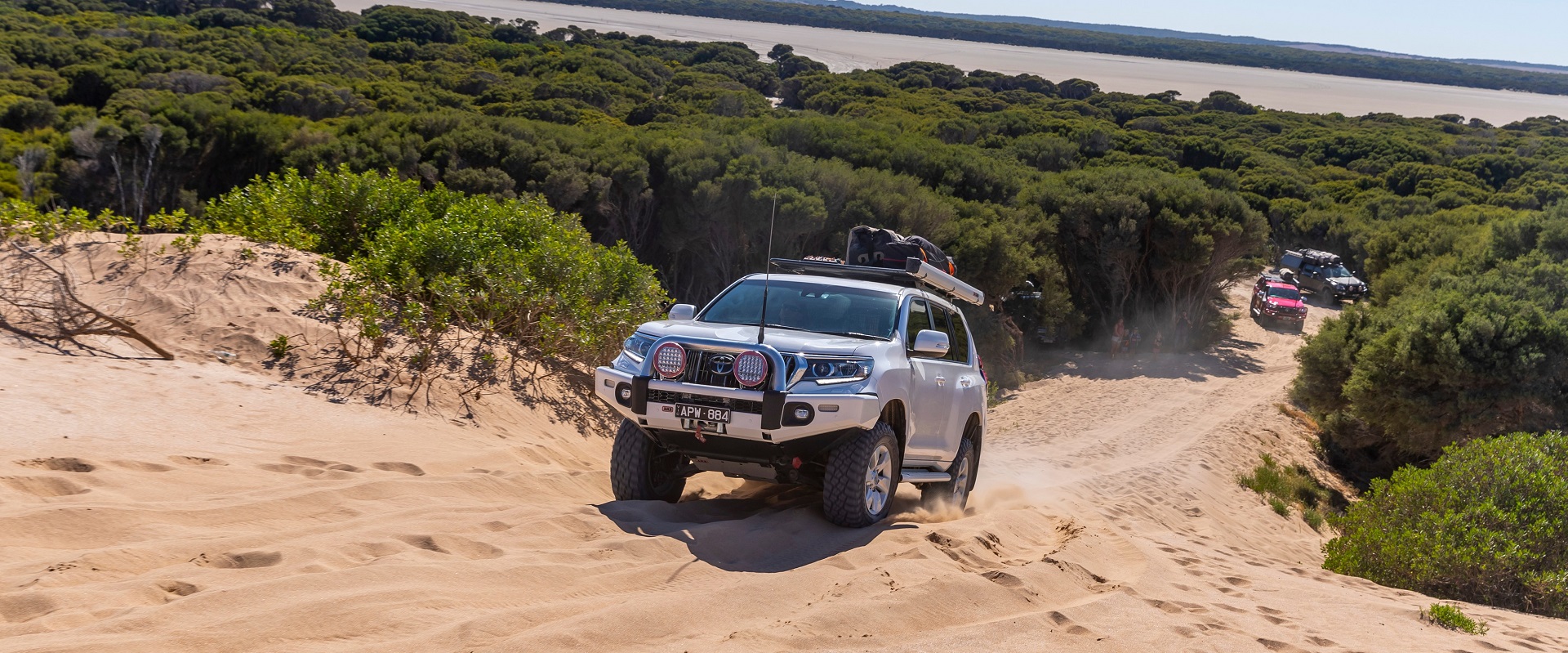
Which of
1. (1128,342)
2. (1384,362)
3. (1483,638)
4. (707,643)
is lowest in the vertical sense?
(1128,342)

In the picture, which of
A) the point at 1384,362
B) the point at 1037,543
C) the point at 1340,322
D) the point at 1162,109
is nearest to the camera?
the point at 1037,543

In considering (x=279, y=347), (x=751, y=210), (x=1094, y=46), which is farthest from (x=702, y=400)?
(x=1094, y=46)

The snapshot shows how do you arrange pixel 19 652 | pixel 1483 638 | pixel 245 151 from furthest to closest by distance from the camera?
pixel 245 151, pixel 1483 638, pixel 19 652

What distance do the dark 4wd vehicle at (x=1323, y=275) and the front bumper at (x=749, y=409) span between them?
142 feet

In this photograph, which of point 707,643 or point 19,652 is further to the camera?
point 707,643

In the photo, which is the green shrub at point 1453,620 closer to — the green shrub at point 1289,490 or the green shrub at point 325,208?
the green shrub at point 325,208

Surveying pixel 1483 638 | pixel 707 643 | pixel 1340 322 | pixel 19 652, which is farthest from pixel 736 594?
pixel 1340 322

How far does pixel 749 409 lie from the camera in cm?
625

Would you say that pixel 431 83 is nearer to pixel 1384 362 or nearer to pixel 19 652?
pixel 1384 362

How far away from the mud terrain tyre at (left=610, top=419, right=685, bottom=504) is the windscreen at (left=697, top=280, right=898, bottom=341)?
1.02m

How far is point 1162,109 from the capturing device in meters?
92.2

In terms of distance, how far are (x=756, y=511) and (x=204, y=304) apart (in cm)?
544

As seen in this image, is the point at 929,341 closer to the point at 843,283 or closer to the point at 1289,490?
the point at 843,283

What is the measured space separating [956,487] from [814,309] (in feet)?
6.67
